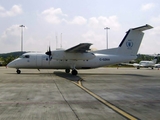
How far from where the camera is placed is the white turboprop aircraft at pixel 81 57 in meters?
26.2

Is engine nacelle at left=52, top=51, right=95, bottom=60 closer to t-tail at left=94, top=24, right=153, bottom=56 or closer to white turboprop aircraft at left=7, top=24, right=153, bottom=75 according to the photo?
white turboprop aircraft at left=7, top=24, right=153, bottom=75

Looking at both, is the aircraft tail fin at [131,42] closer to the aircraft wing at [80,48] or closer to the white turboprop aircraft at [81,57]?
the white turboprop aircraft at [81,57]

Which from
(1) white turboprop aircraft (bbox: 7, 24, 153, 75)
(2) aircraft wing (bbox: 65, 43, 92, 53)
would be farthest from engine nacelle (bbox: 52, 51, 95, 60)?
(2) aircraft wing (bbox: 65, 43, 92, 53)

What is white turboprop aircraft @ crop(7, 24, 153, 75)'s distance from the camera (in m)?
26.2

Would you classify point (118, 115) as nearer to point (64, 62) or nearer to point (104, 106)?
point (104, 106)

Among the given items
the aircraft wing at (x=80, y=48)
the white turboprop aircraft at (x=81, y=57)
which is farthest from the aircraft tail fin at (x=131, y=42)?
the aircraft wing at (x=80, y=48)

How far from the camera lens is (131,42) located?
2881cm

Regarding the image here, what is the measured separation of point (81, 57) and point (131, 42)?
753 cm

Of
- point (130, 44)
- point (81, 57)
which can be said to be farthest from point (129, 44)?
point (81, 57)

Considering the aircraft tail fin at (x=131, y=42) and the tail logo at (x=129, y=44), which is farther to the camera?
the tail logo at (x=129, y=44)

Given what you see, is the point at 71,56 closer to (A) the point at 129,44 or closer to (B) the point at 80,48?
(B) the point at 80,48

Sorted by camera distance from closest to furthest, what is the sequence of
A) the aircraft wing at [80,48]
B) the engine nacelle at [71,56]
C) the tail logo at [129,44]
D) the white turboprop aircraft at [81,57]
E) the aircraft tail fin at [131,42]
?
the aircraft wing at [80,48] < the engine nacelle at [71,56] < the white turboprop aircraft at [81,57] < the aircraft tail fin at [131,42] < the tail logo at [129,44]

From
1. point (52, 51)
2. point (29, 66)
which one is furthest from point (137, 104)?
point (29, 66)

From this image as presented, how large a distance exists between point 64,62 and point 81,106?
19390mm
